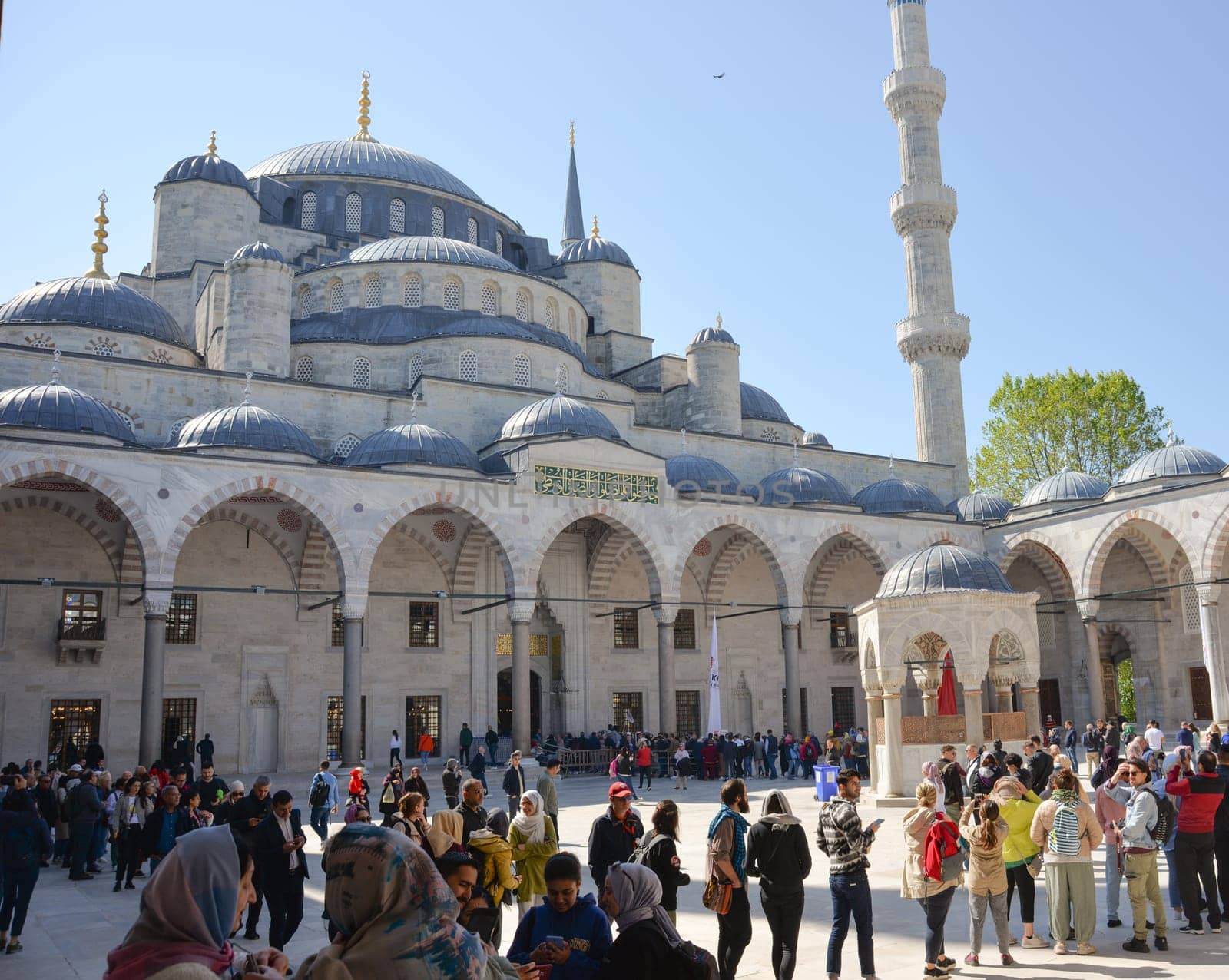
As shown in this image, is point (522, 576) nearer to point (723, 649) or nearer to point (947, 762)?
point (723, 649)

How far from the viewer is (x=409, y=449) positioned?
17719 millimetres

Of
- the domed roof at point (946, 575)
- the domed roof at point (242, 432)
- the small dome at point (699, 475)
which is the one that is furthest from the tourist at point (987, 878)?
the small dome at point (699, 475)

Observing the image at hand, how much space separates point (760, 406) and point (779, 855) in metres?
23.4

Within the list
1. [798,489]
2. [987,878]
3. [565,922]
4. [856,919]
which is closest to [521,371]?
[798,489]

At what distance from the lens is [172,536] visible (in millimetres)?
15148

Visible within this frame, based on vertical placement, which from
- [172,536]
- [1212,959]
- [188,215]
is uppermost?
[188,215]

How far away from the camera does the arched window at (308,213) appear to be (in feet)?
85.3

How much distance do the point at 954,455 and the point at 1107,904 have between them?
2126 centimetres

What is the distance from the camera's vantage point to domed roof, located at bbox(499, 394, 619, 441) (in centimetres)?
1909

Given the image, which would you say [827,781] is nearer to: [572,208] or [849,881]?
[849,881]

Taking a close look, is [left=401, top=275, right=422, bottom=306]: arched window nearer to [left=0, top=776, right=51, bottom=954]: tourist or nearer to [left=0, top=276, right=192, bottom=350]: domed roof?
[left=0, top=276, right=192, bottom=350]: domed roof

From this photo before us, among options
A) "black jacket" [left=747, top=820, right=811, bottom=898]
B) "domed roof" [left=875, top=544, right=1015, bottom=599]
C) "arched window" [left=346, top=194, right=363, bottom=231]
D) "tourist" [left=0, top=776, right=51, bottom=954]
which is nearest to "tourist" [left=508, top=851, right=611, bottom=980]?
"black jacket" [left=747, top=820, right=811, bottom=898]

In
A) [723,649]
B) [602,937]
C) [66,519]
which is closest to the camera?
[602,937]

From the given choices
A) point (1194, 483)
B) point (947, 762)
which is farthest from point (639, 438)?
point (947, 762)
